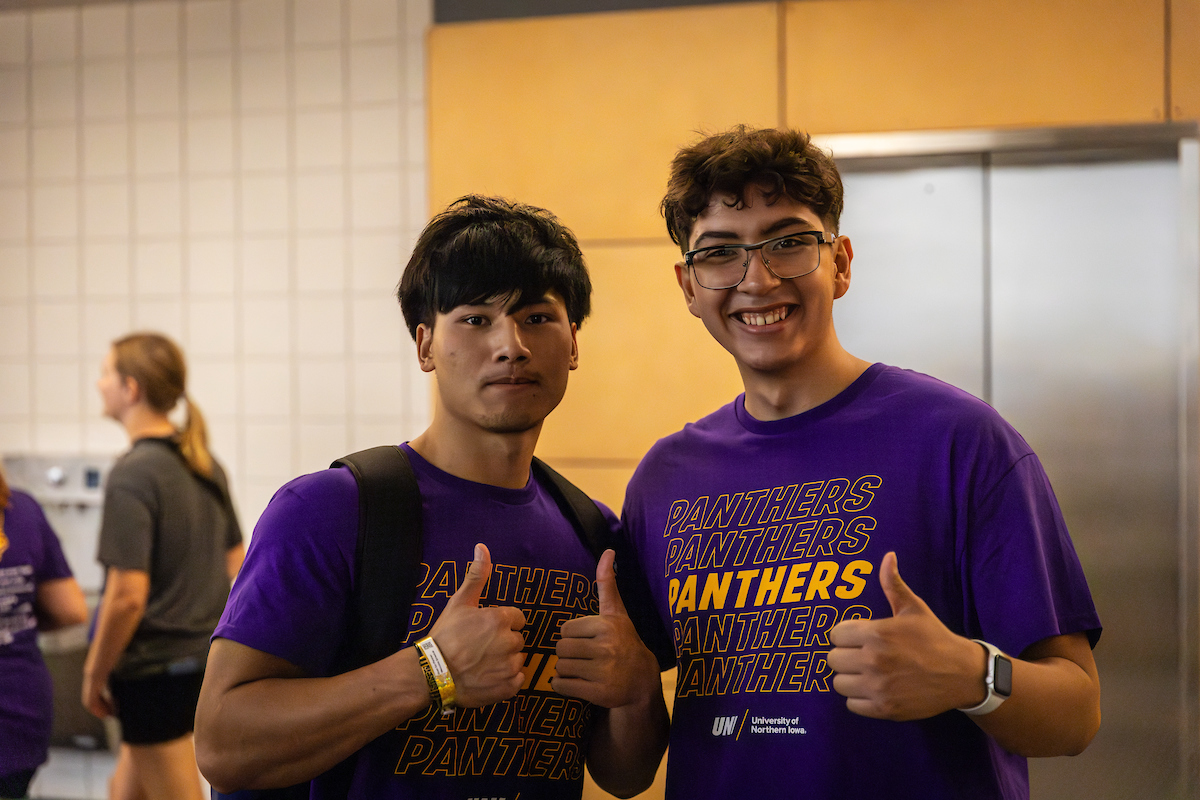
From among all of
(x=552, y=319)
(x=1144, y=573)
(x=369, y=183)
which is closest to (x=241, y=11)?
(x=369, y=183)

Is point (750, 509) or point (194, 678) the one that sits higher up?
point (750, 509)

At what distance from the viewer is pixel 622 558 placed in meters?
1.46

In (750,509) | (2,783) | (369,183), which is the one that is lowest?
(2,783)

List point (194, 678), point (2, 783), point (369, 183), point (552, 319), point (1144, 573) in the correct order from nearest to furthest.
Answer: point (552, 319) → point (2, 783) → point (1144, 573) → point (194, 678) → point (369, 183)

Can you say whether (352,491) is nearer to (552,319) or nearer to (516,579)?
(516,579)

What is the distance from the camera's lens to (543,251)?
1366 millimetres

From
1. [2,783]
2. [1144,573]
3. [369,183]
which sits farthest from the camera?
[369,183]

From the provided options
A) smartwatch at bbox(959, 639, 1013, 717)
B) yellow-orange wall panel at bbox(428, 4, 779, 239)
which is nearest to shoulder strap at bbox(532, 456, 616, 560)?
smartwatch at bbox(959, 639, 1013, 717)

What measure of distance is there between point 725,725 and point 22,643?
6.76ft

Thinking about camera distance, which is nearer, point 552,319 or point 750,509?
point 750,509

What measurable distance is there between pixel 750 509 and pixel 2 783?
7.24ft

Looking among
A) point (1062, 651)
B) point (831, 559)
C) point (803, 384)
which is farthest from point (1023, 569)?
point (803, 384)

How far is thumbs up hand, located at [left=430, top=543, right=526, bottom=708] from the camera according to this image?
1.11 meters

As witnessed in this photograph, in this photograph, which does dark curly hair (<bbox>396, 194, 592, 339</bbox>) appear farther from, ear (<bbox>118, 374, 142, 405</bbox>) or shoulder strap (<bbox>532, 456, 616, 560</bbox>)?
ear (<bbox>118, 374, 142, 405</bbox>)
